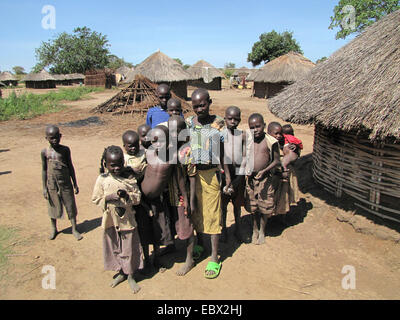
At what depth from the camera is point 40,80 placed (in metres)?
33.3

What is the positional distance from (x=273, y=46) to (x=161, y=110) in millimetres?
30211

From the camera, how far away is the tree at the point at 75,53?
37281 mm

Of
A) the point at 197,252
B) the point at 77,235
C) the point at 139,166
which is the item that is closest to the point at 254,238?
the point at 197,252

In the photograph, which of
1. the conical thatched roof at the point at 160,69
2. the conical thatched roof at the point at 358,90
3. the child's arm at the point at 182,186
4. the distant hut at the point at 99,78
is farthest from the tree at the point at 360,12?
the distant hut at the point at 99,78

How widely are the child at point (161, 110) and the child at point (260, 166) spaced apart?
45.9 inches

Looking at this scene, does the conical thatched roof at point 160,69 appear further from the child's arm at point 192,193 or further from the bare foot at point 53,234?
the child's arm at point 192,193

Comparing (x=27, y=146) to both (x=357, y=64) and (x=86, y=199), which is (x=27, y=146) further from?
(x=357, y=64)

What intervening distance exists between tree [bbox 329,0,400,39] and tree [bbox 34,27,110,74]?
3102 centimetres

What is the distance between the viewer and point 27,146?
8453 millimetres

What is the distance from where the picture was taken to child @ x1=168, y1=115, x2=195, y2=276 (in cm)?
256

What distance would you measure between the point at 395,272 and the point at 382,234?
0.62 meters

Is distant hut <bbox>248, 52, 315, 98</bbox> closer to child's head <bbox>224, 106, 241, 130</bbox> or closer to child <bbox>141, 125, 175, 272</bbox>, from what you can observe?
child's head <bbox>224, 106, 241, 130</bbox>
